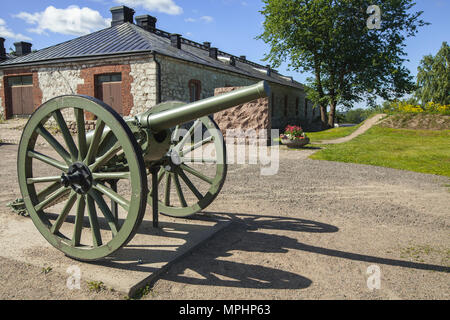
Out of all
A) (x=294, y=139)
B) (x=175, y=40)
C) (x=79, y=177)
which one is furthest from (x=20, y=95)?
(x=79, y=177)

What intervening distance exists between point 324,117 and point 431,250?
2249cm

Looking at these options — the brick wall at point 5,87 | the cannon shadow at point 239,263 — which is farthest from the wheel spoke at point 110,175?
the brick wall at point 5,87

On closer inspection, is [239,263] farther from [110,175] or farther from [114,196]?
[110,175]

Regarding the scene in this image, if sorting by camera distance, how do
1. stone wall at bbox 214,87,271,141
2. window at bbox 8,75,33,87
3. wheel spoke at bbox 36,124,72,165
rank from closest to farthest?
wheel spoke at bbox 36,124,72,165 < stone wall at bbox 214,87,271,141 < window at bbox 8,75,33,87

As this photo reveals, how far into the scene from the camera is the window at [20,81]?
634 inches

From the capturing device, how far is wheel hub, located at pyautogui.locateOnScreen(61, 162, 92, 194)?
9.53 ft

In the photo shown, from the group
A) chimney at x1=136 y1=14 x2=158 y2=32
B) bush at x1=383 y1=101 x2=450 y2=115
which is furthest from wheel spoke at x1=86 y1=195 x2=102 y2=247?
chimney at x1=136 y1=14 x2=158 y2=32

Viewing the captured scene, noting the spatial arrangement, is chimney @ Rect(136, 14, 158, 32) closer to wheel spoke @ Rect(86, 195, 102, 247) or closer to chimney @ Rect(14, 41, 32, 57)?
chimney @ Rect(14, 41, 32, 57)

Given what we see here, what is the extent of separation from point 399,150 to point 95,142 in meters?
10.4

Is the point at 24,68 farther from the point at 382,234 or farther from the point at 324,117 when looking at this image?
the point at 324,117

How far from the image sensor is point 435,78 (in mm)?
38094

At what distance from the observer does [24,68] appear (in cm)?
1585

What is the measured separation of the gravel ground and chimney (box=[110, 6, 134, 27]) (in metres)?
13.2

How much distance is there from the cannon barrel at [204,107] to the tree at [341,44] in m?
20.8
